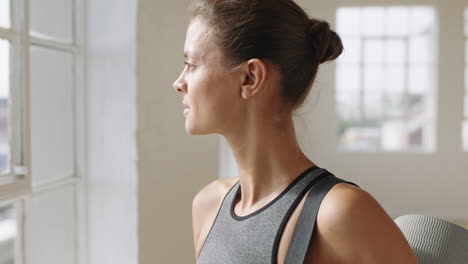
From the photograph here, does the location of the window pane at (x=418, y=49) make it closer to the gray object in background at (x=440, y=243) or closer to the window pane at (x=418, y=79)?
the window pane at (x=418, y=79)

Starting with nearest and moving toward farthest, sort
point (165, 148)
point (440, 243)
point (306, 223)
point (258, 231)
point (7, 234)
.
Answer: point (440, 243), point (306, 223), point (258, 231), point (7, 234), point (165, 148)

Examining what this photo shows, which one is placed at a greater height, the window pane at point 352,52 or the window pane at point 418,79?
the window pane at point 352,52

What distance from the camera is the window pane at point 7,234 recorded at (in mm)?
1669

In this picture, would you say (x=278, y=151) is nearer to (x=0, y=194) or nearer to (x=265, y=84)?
(x=265, y=84)

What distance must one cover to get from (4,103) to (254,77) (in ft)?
2.86

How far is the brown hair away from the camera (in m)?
1.12

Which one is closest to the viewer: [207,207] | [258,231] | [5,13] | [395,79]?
[258,231]

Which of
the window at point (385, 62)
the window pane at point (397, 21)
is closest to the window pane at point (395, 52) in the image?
the window at point (385, 62)

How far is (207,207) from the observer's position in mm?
1403

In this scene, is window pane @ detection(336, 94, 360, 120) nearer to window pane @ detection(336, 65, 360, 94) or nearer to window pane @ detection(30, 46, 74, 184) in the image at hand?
window pane @ detection(336, 65, 360, 94)

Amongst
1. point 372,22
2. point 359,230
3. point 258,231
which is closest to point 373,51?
point 372,22

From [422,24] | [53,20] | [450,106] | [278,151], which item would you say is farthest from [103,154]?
[422,24]

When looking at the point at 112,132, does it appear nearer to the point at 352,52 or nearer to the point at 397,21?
the point at 352,52

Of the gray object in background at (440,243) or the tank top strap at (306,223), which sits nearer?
the gray object in background at (440,243)
